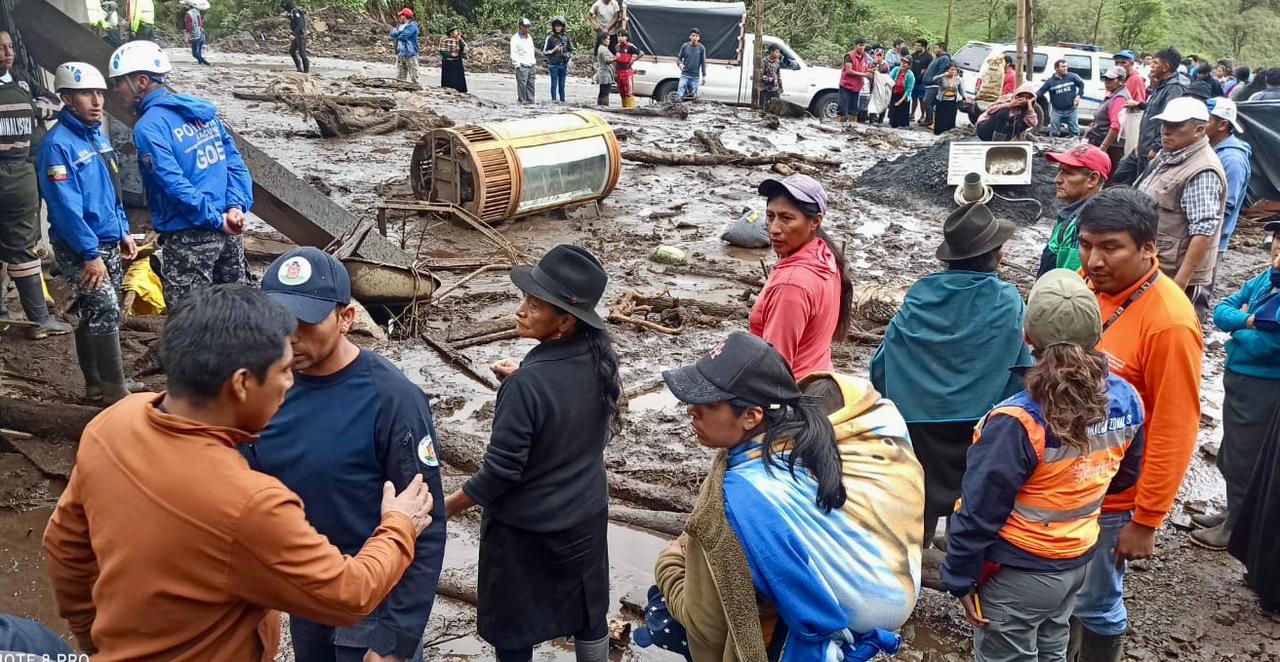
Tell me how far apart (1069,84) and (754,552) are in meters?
18.7

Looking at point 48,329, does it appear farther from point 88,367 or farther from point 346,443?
point 346,443

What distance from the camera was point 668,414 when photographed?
6.08 m

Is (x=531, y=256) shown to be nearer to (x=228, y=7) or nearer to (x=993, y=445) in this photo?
(x=993, y=445)

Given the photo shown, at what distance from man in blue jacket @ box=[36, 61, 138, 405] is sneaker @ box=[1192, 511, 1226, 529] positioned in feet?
20.1

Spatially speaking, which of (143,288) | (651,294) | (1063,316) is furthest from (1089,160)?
(143,288)

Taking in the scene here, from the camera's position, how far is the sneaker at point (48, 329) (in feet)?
20.6

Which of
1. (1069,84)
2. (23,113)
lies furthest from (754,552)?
(1069,84)

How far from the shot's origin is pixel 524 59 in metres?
19.3

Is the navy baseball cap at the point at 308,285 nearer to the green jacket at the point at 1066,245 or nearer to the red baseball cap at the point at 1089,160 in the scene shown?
the green jacket at the point at 1066,245

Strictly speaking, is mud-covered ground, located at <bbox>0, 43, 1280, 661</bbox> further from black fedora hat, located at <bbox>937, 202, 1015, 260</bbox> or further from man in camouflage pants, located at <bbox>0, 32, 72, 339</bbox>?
black fedora hat, located at <bbox>937, 202, 1015, 260</bbox>

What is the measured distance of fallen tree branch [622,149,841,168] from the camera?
13977 mm

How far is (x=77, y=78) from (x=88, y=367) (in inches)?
64.5

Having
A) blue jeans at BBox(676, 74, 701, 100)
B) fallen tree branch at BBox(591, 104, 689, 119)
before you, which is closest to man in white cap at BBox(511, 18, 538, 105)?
fallen tree branch at BBox(591, 104, 689, 119)

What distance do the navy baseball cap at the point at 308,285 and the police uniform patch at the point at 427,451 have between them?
1.35 feet
